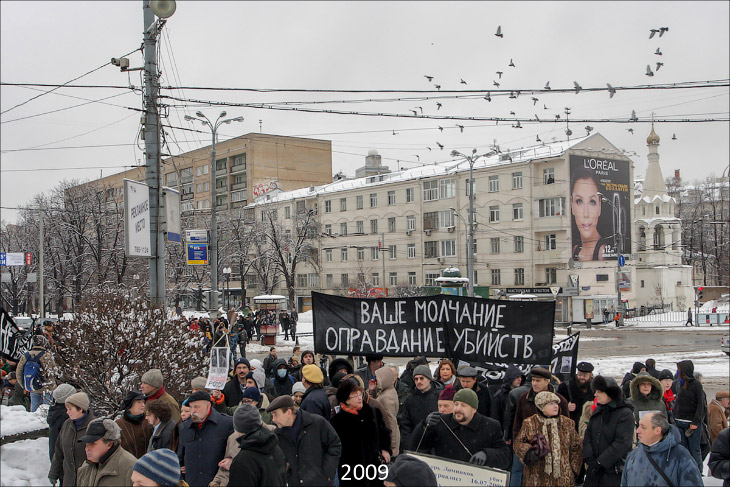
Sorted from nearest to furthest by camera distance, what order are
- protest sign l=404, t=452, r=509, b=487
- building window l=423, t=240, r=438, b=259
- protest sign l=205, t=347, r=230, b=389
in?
protest sign l=404, t=452, r=509, b=487 < protest sign l=205, t=347, r=230, b=389 < building window l=423, t=240, r=438, b=259

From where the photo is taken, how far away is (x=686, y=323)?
1802 inches

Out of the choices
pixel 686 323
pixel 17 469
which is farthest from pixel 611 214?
pixel 17 469

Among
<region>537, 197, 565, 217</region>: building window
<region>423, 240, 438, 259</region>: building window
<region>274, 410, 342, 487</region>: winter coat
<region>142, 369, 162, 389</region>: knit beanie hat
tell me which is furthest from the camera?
<region>423, 240, 438, 259</region>: building window

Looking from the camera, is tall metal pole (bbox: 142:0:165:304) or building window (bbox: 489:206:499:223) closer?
tall metal pole (bbox: 142:0:165:304)

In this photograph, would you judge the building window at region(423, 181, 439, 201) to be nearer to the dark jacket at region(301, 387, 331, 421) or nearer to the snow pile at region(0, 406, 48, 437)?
the snow pile at region(0, 406, 48, 437)

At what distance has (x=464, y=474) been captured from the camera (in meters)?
4.87

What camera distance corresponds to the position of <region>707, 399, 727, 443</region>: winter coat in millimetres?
8656

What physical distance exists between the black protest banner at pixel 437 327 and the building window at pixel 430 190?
51.7 m

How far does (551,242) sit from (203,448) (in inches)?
1972

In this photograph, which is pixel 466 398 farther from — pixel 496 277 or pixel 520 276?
pixel 496 277

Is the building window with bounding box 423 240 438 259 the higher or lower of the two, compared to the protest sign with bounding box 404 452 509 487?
higher

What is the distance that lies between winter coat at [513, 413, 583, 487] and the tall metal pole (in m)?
8.10

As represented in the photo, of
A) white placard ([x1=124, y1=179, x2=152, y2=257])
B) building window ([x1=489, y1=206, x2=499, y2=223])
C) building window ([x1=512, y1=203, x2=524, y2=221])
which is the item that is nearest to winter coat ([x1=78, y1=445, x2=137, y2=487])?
white placard ([x1=124, y1=179, x2=152, y2=257])

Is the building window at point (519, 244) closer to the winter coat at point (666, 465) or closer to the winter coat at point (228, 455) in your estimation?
the winter coat at point (666, 465)
